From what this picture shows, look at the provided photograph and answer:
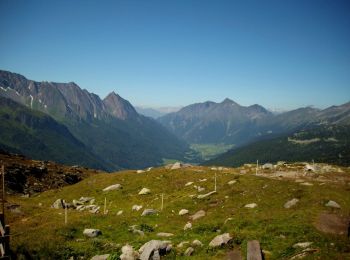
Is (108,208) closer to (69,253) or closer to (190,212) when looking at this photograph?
(190,212)

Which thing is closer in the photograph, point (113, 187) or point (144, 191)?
point (144, 191)

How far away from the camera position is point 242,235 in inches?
1104

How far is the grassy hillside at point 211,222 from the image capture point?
A: 86.1ft

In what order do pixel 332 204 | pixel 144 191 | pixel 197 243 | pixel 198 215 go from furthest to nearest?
pixel 144 191 < pixel 198 215 < pixel 332 204 < pixel 197 243

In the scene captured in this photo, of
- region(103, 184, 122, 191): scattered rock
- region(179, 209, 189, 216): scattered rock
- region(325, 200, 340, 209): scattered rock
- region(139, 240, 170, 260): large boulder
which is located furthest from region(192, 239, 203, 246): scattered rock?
region(103, 184, 122, 191): scattered rock

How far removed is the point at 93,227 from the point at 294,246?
2101cm

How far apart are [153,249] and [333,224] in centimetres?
1600

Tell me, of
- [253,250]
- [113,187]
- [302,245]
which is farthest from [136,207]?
[302,245]

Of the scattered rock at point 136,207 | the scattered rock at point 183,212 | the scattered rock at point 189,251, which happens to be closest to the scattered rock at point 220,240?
the scattered rock at point 189,251

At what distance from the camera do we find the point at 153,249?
26094 mm

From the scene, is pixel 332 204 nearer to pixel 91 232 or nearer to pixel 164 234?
pixel 164 234

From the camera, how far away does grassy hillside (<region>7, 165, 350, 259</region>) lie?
26.2 meters

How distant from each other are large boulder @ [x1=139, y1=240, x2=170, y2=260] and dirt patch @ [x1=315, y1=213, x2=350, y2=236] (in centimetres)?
1327

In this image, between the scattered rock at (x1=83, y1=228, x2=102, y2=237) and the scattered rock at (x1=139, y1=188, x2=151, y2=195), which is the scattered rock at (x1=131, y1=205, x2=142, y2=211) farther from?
the scattered rock at (x1=83, y1=228, x2=102, y2=237)
